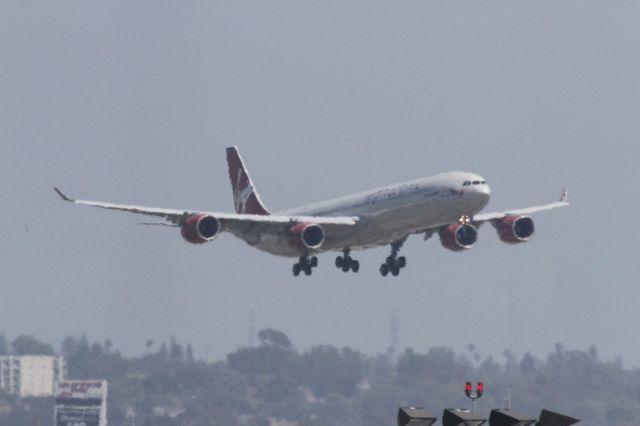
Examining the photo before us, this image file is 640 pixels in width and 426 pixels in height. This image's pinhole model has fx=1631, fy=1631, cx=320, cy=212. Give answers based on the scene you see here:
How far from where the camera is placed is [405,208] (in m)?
90.3

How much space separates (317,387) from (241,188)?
217ft

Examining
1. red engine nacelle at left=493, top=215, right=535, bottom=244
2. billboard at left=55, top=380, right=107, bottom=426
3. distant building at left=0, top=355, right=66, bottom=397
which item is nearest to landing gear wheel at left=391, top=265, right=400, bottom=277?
red engine nacelle at left=493, top=215, right=535, bottom=244

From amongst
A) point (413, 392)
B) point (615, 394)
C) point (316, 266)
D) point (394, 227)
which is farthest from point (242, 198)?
point (615, 394)

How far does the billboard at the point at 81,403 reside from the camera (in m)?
161

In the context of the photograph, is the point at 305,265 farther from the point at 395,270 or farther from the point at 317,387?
the point at 317,387

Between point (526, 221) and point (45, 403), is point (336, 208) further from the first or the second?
point (45, 403)

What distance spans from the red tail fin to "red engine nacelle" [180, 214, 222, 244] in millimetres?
19985

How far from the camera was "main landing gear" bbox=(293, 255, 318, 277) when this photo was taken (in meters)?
101

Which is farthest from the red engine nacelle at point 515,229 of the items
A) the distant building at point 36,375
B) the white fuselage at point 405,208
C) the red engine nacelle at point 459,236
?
the distant building at point 36,375

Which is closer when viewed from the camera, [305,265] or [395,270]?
[305,265]

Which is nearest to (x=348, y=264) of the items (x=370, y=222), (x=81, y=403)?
(x=370, y=222)

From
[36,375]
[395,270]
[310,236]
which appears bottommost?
[36,375]

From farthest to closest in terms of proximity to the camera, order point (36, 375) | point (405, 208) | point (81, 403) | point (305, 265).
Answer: point (36, 375), point (81, 403), point (305, 265), point (405, 208)

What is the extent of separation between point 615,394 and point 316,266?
70288 mm
